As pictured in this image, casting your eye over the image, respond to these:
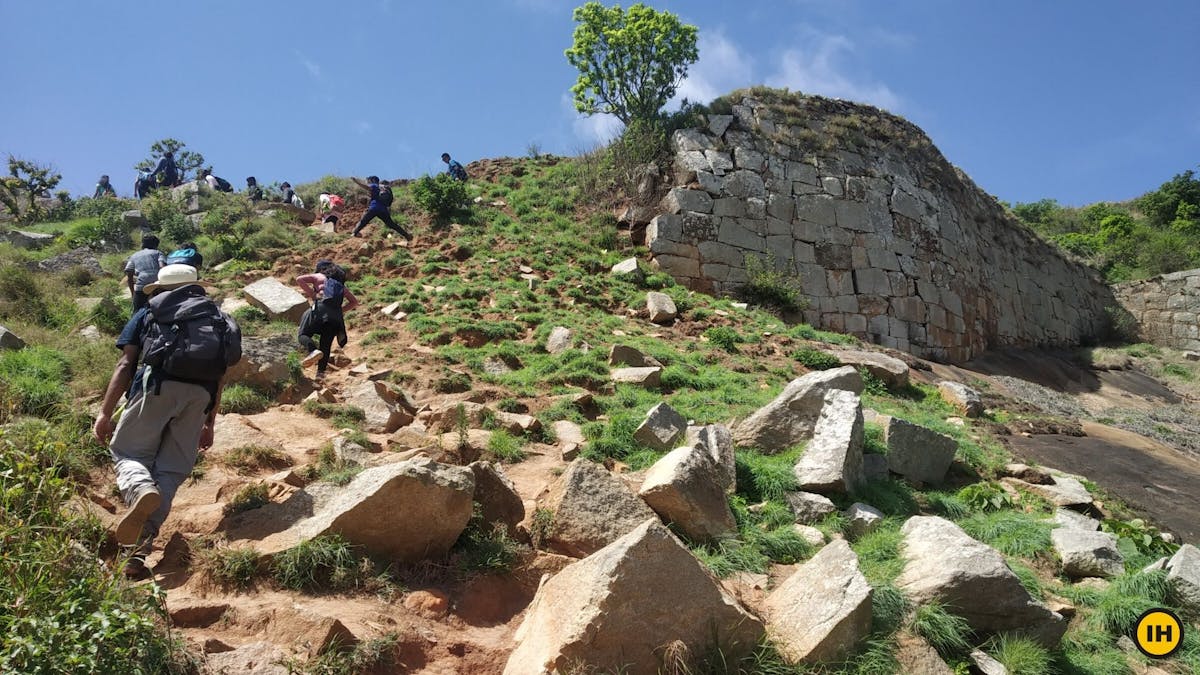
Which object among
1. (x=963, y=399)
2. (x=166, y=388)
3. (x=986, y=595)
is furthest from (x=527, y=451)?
(x=963, y=399)

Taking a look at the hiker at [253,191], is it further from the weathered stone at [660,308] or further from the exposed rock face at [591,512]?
the exposed rock face at [591,512]

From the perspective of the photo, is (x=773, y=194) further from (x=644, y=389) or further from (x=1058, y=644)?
(x=1058, y=644)

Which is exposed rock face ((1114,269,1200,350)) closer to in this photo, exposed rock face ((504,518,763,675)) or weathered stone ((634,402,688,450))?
weathered stone ((634,402,688,450))

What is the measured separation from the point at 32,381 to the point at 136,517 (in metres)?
3.68

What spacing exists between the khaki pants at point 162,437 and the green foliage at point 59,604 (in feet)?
2.47

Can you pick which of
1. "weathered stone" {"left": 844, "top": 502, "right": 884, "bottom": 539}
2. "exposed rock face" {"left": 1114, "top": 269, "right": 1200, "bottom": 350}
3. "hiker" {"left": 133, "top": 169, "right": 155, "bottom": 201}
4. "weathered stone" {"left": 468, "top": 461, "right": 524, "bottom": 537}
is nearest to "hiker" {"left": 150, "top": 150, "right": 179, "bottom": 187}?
"hiker" {"left": 133, "top": 169, "right": 155, "bottom": 201}

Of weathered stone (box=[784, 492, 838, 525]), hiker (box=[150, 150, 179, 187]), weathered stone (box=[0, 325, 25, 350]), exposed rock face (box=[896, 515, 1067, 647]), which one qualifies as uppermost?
hiker (box=[150, 150, 179, 187])

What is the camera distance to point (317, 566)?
12.0ft

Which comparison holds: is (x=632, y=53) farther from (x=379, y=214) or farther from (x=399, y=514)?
(x=399, y=514)

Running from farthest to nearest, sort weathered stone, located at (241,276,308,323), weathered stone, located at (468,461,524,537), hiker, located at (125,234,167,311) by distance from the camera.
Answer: weathered stone, located at (241,276,308,323) < hiker, located at (125,234,167,311) < weathered stone, located at (468,461,524,537)

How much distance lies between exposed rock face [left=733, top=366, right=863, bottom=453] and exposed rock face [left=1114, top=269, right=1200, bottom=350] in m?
21.5

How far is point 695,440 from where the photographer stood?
516cm

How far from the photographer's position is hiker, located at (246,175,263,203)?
55.7ft

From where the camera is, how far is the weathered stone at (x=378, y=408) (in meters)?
6.36
